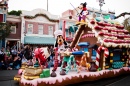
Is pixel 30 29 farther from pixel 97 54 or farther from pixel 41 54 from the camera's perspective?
pixel 41 54

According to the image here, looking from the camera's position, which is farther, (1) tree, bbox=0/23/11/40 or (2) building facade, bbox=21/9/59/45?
(2) building facade, bbox=21/9/59/45

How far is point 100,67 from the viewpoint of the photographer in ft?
26.2

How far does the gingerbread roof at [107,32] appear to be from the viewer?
25.8ft

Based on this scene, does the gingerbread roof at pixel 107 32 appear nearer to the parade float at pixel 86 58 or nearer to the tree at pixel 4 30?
the parade float at pixel 86 58

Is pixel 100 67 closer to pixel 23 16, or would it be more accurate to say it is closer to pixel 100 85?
pixel 100 85

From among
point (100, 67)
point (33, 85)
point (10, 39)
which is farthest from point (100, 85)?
point (10, 39)

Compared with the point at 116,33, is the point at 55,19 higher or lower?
higher

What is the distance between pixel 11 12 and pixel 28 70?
27.1 metres

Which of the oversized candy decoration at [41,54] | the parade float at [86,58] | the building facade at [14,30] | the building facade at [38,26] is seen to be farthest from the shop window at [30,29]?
the oversized candy decoration at [41,54]

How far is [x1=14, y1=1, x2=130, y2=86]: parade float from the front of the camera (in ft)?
19.6

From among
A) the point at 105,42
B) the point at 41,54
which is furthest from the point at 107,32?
the point at 41,54

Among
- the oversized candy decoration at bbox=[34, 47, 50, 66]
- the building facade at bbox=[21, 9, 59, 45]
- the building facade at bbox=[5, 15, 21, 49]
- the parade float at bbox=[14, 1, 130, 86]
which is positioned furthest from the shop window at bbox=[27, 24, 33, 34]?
the oversized candy decoration at bbox=[34, 47, 50, 66]

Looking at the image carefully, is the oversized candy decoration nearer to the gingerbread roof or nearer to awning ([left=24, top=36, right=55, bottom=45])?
the gingerbread roof

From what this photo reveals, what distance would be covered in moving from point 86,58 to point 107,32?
174 cm
